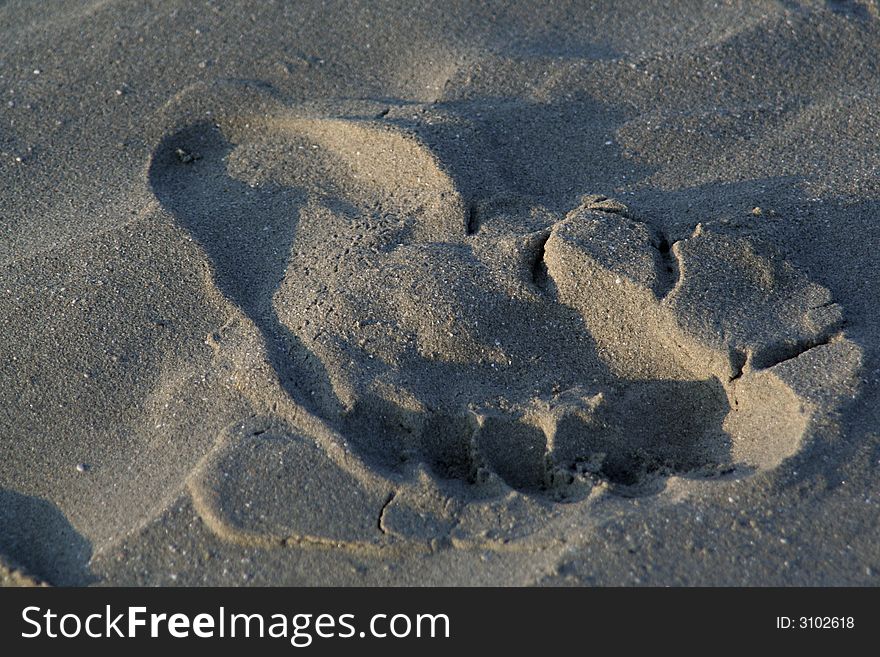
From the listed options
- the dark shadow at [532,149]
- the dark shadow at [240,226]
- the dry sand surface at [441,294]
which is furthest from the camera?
the dark shadow at [532,149]

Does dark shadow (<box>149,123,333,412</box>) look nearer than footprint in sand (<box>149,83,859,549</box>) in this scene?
No

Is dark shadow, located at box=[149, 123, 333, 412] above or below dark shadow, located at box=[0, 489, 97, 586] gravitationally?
above

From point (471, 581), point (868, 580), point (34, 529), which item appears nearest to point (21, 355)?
point (34, 529)

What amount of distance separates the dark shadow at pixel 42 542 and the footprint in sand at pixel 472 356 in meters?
0.33

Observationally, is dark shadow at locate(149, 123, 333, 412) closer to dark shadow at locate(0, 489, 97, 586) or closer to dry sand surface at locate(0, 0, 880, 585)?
dry sand surface at locate(0, 0, 880, 585)

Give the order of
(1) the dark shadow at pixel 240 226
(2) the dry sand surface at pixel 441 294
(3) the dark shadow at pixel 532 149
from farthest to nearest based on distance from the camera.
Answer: (3) the dark shadow at pixel 532 149, (1) the dark shadow at pixel 240 226, (2) the dry sand surface at pixel 441 294

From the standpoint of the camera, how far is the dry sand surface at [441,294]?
2.17 meters

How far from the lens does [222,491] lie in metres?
2.24

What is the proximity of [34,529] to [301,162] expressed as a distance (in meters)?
1.53

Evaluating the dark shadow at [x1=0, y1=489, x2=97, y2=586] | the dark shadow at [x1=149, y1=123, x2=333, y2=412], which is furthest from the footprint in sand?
the dark shadow at [x1=0, y1=489, x2=97, y2=586]

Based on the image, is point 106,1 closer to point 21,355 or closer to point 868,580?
point 21,355

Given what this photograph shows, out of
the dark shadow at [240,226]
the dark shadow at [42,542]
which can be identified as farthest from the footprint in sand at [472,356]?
the dark shadow at [42,542]

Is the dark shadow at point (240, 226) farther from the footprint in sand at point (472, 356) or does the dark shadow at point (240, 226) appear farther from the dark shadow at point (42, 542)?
the dark shadow at point (42, 542)

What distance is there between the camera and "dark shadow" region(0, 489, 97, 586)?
2189 mm
